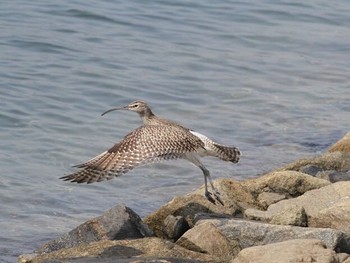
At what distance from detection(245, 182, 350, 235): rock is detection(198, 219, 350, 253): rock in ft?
1.08

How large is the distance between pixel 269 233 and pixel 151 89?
8.84m

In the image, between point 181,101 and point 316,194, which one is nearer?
point 316,194

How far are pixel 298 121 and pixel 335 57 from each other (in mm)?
4718

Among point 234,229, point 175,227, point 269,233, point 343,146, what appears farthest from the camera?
point 343,146

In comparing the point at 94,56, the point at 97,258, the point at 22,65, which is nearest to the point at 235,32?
the point at 94,56

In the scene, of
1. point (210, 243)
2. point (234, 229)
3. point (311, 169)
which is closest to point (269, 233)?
point (234, 229)

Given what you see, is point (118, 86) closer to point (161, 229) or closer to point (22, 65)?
point (22, 65)

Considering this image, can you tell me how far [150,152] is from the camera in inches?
395

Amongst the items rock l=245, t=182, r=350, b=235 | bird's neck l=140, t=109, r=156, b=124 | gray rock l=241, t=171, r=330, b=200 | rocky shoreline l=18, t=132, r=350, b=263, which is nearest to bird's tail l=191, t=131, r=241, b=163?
rocky shoreline l=18, t=132, r=350, b=263

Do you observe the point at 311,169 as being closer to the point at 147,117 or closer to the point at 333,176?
the point at 333,176

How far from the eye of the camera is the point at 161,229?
32.0 feet

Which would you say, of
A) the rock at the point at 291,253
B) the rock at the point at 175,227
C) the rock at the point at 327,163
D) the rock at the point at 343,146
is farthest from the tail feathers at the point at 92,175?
the rock at the point at 343,146

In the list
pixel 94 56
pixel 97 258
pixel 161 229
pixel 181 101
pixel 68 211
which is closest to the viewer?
pixel 97 258

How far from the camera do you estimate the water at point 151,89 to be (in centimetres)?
1288
